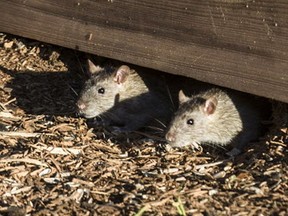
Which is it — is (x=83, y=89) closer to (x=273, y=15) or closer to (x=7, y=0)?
(x=7, y=0)

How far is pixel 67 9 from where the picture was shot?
25.3ft

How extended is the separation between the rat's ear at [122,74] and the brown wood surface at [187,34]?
1.08 ft

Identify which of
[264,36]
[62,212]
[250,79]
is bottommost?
[62,212]

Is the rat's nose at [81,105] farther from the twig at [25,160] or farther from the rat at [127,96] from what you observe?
the twig at [25,160]

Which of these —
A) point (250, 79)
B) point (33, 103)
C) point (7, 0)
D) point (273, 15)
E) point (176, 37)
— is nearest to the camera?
point (273, 15)

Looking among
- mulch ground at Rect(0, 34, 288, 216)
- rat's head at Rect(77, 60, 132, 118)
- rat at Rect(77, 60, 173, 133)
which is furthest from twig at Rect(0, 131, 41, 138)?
rat at Rect(77, 60, 173, 133)

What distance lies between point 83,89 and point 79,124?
0.68m

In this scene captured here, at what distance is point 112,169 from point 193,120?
1496 mm

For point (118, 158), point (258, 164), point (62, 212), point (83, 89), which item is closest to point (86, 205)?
point (62, 212)

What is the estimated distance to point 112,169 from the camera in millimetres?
6137

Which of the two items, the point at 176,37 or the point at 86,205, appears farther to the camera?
the point at 176,37

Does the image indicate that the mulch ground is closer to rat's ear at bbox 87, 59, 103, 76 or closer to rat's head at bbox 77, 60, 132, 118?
rat's head at bbox 77, 60, 132, 118

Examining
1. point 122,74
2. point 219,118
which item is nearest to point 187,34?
point 219,118

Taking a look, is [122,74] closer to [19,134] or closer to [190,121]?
[190,121]
